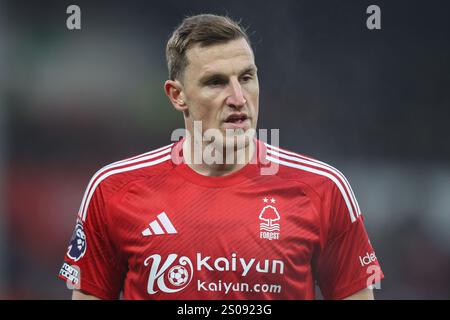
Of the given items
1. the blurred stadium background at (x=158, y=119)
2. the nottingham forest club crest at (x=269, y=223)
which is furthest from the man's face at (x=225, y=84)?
the blurred stadium background at (x=158, y=119)

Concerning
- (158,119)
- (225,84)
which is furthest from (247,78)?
(158,119)

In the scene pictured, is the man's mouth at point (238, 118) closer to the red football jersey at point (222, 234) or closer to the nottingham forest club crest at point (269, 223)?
the red football jersey at point (222, 234)

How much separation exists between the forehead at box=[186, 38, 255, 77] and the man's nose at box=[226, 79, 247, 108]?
6 centimetres

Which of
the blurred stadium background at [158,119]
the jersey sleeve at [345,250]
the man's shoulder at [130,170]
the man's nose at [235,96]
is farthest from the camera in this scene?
the blurred stadium background at [158,119]

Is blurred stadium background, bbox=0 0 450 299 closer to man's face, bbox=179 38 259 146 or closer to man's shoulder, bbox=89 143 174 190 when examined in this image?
man's shoulder, bbox=89 143 174 190

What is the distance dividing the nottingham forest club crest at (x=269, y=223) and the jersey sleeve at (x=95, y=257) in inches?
26.8

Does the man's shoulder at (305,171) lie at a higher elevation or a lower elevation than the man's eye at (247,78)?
lower

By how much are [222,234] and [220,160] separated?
1.10ft

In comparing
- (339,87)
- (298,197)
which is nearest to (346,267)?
(298,197)

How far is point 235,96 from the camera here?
8.93ft

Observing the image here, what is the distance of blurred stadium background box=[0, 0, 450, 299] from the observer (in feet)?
16.9

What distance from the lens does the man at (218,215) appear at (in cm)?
277

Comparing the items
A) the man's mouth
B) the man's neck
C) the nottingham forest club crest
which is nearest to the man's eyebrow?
the man's mouth
